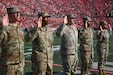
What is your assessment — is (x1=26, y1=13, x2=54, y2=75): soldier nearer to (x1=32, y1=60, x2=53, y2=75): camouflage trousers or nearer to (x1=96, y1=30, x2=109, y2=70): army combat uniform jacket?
(x1=32, y1=60, x2=53, y2=75): camouflage trousers

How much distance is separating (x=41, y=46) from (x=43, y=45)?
0.04 meters

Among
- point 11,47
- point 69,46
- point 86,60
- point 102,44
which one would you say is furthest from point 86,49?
point 11,47

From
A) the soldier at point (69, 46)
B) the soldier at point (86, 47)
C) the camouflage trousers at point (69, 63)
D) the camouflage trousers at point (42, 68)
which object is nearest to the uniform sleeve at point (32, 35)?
the camouflage trousers at point (42, 68)

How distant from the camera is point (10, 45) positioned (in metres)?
4.18

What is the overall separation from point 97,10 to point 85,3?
70.4 inches

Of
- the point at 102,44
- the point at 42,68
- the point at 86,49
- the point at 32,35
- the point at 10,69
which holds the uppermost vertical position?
the point at 32,35

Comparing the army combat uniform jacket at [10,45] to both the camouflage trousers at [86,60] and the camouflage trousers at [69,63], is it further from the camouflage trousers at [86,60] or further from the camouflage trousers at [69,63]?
the camouflage trousers at [86,60]

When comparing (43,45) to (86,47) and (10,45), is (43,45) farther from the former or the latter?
(86,47)

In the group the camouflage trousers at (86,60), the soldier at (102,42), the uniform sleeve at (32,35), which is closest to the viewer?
the uniform sleeve at (32,35)

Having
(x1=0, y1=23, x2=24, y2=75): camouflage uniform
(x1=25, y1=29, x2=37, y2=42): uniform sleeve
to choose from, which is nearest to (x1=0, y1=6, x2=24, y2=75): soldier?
(x1=0, y1=23, x2=24, y2=75): camouflage uniform

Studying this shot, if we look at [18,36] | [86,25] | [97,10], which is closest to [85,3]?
[97,10]

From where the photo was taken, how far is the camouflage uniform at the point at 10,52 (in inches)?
163

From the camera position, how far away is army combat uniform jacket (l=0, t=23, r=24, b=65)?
4137mm

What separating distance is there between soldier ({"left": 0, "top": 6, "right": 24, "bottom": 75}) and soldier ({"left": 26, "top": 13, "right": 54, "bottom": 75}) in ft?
3.42
